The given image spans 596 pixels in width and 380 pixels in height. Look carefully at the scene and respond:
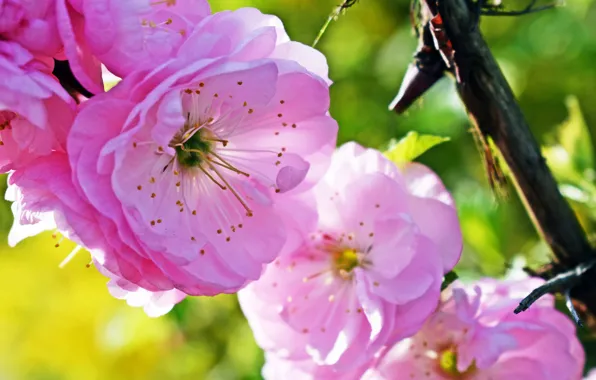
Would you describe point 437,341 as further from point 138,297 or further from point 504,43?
point 504,43

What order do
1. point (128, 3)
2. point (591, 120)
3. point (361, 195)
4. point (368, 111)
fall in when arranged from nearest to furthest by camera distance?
point (128, 3) < point (361, 195) < point (368, 111) < point (591, 120)

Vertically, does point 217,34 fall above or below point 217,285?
above

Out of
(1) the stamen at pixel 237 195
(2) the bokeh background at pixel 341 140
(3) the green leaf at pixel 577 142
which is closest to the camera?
(1) the stamen at pixel 237 195

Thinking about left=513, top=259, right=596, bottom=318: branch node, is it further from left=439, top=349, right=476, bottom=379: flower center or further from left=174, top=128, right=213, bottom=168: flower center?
left=174, top=128, right=213, bottom=168: flower center

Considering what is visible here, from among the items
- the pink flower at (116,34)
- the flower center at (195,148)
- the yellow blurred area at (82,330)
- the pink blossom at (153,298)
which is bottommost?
the yellow blurred area at (82,330)

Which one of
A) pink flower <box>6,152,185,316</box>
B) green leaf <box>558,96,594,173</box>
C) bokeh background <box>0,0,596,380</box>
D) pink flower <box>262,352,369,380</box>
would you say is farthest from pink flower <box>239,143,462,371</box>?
bokeh background <box>0,0,596,380</box>

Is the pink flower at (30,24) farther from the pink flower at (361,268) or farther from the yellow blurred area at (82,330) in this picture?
the yellow blurred area at (82,330)

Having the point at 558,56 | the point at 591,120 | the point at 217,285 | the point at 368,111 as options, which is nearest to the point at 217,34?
the point at 217,285

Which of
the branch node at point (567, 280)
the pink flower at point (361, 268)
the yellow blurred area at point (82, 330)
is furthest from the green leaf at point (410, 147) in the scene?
the yellow blurred area at point (82, 330)
